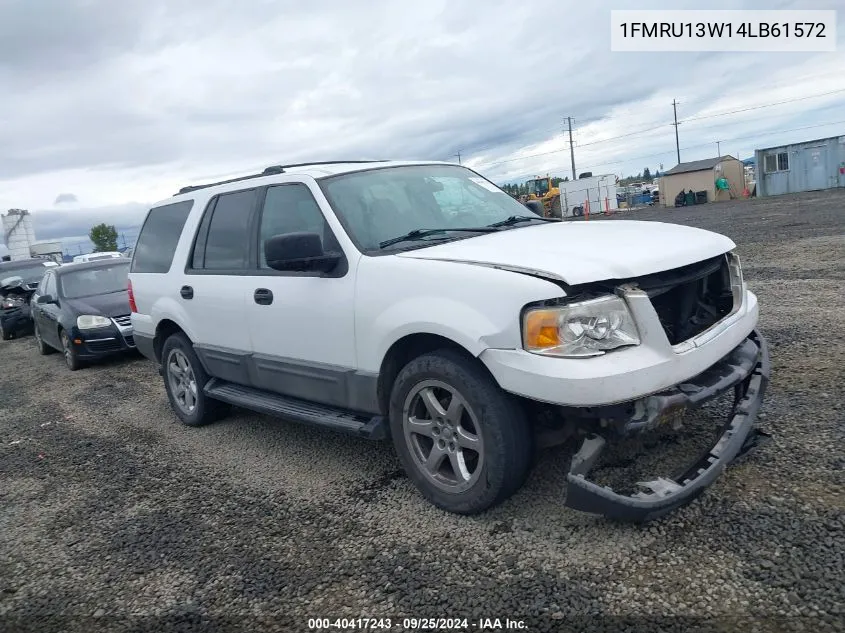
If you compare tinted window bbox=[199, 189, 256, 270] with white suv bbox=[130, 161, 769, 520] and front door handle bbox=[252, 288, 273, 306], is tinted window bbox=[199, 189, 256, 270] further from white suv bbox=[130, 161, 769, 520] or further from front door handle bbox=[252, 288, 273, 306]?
front door handle bbox=[252, 288, 273, 306]

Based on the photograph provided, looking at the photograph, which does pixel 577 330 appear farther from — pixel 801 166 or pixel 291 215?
pixel 801 166

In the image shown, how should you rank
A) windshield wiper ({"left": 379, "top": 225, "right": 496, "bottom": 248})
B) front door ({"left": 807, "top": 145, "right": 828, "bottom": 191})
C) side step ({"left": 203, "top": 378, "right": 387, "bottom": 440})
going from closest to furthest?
side step ({"left": 203, "top": 378, "right": 387, "bottom": 440}) → windshield wiper ({"left": 379, "top": 225, "right": 496, "bottom": 248}) → front door ({"left": 807, "top": 145, "right": 828, "bottom": 191})

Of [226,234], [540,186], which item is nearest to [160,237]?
[226,234]

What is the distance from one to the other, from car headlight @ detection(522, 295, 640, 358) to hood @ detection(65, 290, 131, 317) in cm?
776

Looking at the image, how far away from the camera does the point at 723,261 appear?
3.75 m

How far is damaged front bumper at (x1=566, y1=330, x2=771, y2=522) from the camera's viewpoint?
2.78 metres

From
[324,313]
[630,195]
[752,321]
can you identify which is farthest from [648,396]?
[630,195]

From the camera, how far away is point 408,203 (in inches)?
165

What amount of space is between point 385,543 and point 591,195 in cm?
4574

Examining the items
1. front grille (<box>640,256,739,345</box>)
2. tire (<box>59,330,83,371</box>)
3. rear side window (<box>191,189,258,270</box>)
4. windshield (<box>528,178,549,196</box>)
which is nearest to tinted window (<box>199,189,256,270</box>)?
rear side window (<box>191,189,258,270</box>)

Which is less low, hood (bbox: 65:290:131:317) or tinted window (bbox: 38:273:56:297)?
tinted window (bbox: 38:273:56:297)

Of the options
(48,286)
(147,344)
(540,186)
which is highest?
(540,186)

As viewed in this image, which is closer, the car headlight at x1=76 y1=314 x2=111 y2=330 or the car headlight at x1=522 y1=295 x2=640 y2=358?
the car headlight at x1=522 y1=295 x2=640 y2=358

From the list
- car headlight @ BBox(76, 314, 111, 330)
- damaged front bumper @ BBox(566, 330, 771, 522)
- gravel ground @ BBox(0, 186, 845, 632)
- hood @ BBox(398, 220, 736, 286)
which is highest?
hood @ BBox(398, 220, 736, 286)
